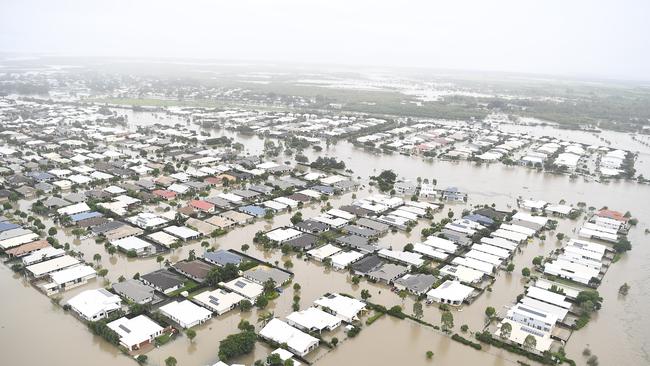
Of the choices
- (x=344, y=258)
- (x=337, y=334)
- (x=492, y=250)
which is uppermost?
(x=492, y=250)

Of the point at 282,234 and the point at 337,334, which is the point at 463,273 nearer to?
the point at 337,334

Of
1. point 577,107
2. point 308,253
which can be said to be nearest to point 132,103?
point 308,253

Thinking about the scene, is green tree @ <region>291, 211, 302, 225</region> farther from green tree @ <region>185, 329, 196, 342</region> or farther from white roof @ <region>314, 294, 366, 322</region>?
green tree @ <region>185, 329, 196, 342</region>

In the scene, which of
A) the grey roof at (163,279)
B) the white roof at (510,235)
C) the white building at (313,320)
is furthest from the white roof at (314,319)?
the white roof at (510,235)

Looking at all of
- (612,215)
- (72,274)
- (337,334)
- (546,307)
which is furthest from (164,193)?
(612,215)

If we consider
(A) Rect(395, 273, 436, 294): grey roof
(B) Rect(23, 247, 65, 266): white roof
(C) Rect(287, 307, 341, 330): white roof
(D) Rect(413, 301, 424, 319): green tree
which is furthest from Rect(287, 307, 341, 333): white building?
(B) Rect(23, 247, 65, 266): white roof
